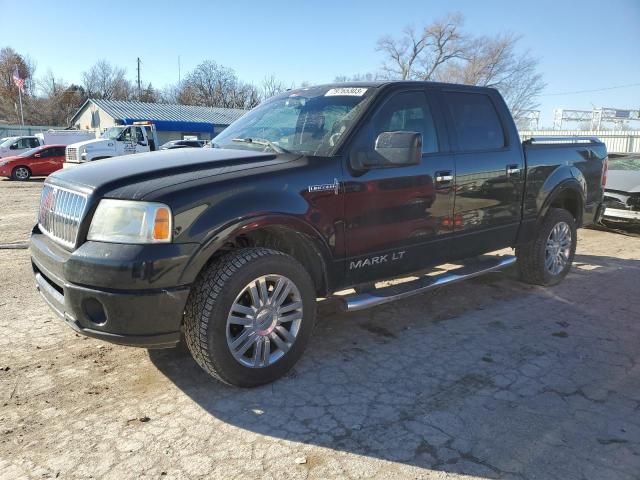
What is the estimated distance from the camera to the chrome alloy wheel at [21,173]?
853 inches

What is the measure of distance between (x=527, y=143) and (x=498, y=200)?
0.90 m

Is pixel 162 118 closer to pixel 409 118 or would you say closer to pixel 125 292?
pixel 409 118

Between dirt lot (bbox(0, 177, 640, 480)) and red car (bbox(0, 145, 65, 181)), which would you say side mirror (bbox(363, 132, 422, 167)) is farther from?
red car (bbox(0, 145, 65, 181))

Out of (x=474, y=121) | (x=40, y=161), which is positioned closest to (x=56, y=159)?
(x=40, y=161)

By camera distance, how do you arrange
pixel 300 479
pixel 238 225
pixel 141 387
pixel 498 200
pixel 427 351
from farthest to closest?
pixel 498 200 < pixel 427 351 < pixel 141 387 < pixel 238 225 < pixel 300 479

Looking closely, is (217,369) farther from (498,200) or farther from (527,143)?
(527,143)

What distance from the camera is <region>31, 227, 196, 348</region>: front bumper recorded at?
2.68 metres

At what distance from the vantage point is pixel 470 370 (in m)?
3.52

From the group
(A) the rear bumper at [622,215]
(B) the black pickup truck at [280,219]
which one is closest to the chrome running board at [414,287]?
(B) the black pickup truck at [280,219]

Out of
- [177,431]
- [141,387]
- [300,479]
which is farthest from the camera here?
[141,387]

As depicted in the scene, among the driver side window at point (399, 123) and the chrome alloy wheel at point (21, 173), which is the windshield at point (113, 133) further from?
the driver side window at point (399, 123)

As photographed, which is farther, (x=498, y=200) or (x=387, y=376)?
(x=498, y=200)

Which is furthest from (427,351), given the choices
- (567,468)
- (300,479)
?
(300,479)

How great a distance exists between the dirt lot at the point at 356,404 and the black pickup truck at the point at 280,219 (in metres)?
0.38
